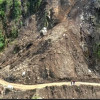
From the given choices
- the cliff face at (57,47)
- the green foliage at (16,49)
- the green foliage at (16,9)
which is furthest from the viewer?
the green foliage at (16,9)

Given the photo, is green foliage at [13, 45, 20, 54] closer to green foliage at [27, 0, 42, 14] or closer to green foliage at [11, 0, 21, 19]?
green foliage at [11, 0, 21, 19]

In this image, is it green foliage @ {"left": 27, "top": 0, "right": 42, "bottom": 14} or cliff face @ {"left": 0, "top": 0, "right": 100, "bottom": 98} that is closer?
cliff face @ {"left": 0, "top": 0, "right": 100, "bottom": 98}

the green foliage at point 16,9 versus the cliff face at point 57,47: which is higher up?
the green foliage at point 16,9

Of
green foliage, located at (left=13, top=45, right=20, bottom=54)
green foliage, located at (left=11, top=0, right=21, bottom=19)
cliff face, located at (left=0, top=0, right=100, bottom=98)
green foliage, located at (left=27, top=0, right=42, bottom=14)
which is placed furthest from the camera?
green foliage, located at (left=11, top=0, right=21, bottom=19)

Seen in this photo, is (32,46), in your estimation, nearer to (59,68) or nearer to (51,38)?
(51,38)

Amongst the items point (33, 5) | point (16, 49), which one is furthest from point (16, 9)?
point (16, 49)

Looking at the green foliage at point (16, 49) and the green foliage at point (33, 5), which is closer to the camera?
the green foliage at point (16, 49)

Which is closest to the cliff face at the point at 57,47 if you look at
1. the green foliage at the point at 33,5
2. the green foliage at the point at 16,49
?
the green foliage at the point at 16,49

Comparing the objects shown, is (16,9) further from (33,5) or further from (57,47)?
(57,47)

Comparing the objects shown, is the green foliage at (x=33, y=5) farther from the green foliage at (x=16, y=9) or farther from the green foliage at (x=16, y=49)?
the green foliage at (x=16, y=49)

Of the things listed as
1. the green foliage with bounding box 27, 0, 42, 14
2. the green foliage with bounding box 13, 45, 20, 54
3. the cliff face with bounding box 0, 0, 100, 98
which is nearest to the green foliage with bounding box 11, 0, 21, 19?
the green foliage with bounding box 27, 0, 42, 14
